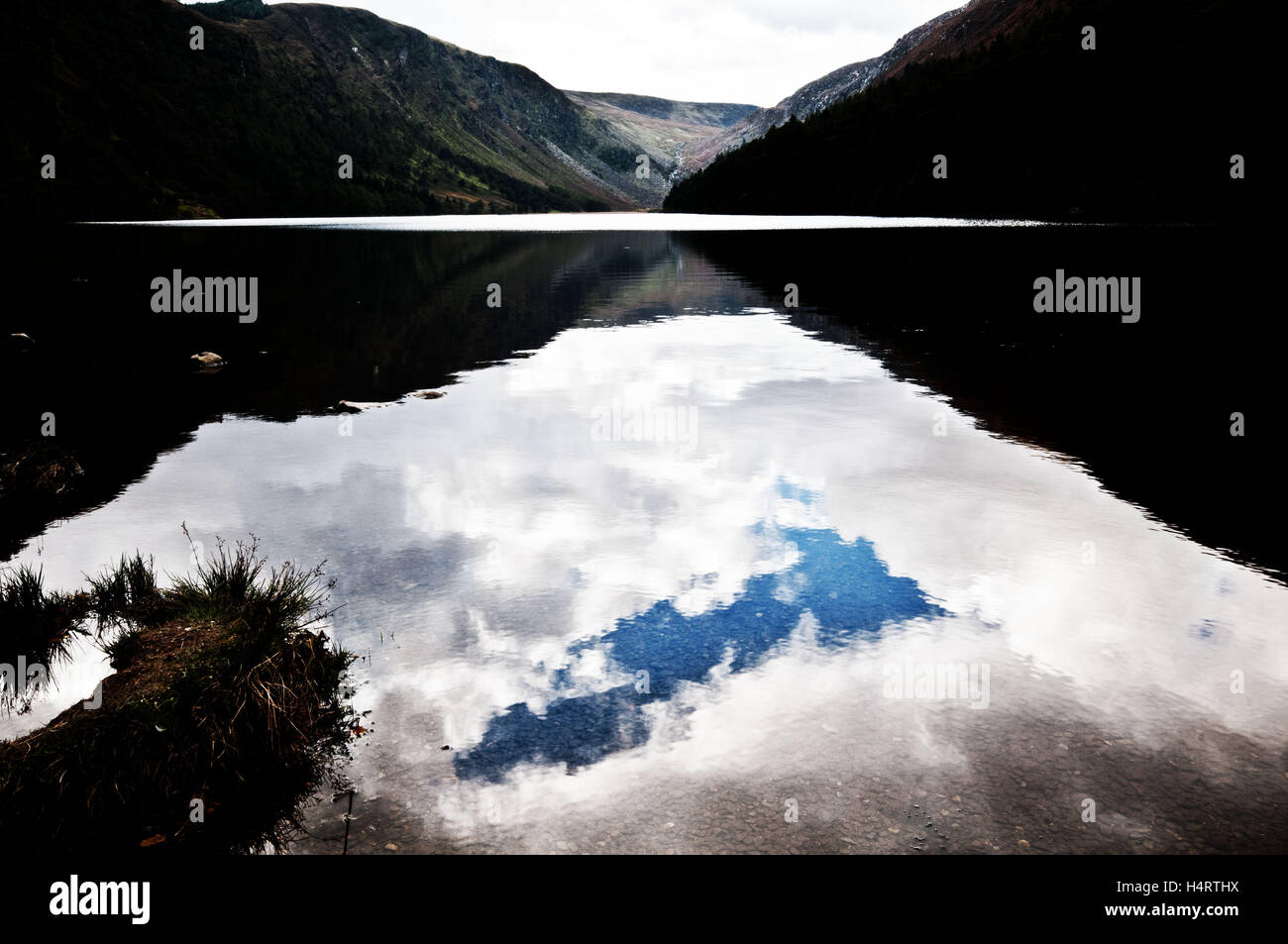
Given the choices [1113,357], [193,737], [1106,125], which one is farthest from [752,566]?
[1106,125]

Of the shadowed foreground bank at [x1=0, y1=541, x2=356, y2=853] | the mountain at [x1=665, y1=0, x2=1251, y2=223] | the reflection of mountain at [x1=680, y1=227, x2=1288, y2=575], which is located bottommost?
the shadowed foreground bank at [x1=0, y1=541, x2=356, y2=853]

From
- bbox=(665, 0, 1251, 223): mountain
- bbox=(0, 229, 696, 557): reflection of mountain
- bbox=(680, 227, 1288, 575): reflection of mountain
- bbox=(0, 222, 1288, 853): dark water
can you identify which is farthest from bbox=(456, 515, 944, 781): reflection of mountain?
bbox=(665, 0, 1251, 223): mountain

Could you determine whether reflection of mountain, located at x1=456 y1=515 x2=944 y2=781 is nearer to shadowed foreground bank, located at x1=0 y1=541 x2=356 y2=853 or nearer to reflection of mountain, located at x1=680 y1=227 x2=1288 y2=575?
shadowed foreground bank, located at x1=0 y1=541 x2=356 y2=853

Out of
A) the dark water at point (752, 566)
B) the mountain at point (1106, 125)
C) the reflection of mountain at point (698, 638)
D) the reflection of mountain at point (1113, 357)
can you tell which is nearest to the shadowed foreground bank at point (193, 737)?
the dark water at point (752, 566)

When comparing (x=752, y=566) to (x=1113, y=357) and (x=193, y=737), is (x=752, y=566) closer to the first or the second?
(x=193, y=737)

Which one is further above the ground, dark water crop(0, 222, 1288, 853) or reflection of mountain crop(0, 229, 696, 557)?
reflection of mountain crop(0, 229, 696, 557)

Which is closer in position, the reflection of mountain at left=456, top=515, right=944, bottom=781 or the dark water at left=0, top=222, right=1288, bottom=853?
the dark water at left=0, top=222, right=1288, bottom=853

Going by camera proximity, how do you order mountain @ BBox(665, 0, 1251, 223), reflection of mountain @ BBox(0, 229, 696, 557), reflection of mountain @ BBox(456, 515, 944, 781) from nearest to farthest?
reflection of mountain @ BBox(456, 515, 944, 781), reflection of mountain @ BBox(0, 229, 696, 557), mountain @ BBox(665, 0, 1251, 223)

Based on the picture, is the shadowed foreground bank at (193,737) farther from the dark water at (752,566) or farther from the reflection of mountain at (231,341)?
the reflection of mountain at (231,341)
